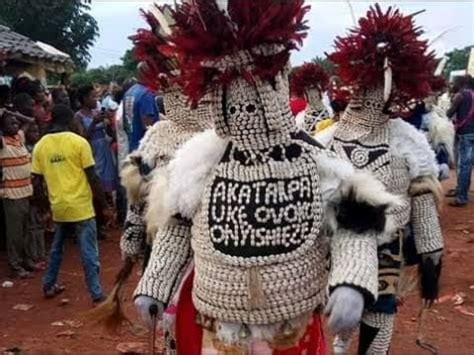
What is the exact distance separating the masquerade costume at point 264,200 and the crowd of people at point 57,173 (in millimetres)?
3393

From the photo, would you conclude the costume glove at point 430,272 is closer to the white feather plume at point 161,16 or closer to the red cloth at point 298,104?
the white feather plume at point 161,16

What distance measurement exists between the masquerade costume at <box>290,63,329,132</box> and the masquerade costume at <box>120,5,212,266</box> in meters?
3.69

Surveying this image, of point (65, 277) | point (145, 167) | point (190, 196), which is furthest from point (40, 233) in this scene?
point (190, 196)

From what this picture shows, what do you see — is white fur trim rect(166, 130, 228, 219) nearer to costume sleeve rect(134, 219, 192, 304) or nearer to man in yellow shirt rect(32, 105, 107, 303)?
costume sleeve rect(134, 219, 192, 304)

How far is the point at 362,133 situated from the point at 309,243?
1.67m

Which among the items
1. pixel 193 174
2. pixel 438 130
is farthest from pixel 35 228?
pixel 193 174

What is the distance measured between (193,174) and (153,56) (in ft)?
5.34

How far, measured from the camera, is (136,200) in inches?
162

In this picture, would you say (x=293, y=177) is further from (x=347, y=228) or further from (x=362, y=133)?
(x=362, y=133)

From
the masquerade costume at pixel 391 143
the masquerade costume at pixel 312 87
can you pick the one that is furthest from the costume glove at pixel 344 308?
the masquerade costume at pixel 312 87


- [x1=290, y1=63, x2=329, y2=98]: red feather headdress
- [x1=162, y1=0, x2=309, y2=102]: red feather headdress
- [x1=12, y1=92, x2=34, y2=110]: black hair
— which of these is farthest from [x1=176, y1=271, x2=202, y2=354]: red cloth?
[x1=12, y1=92, x2=34, y2=110]: black hair

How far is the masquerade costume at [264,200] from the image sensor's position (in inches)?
105

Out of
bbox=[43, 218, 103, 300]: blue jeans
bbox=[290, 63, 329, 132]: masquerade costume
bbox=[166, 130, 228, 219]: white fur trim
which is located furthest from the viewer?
bbox=[290, 63, 329, 132]: masquerade costume

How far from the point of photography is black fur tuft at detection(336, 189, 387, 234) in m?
2.68
